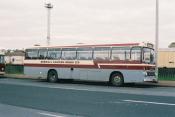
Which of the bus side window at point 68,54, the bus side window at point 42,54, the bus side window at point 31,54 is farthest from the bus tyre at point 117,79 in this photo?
the bus side window at point 31,54

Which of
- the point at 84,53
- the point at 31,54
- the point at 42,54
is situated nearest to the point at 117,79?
the point at 84,53

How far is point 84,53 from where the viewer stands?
32750mm

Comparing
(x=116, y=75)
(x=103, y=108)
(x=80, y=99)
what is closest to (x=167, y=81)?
(x=116, y=75)

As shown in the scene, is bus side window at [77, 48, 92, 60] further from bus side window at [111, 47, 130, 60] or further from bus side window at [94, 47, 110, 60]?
bus side window at [111, 47, 130, 60]

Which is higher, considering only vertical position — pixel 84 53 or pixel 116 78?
pixel 84 53

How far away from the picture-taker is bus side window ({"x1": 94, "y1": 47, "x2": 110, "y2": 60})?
31.1m

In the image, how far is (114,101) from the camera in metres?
18.7

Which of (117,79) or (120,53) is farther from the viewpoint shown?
(120,53)

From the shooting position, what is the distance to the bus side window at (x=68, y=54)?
33.4 meters

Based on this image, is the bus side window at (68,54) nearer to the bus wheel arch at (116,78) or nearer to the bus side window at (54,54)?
the bus side window at (54,54)

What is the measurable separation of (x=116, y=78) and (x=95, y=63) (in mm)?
2185

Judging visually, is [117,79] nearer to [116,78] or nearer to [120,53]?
[116,78]

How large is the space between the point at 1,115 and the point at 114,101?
5.80 m

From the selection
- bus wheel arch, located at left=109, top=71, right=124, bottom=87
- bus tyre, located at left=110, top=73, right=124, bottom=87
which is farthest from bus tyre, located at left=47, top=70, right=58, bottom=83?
bus tyre, located at left=110, top=73, right=124, bottom=87
